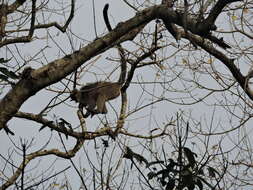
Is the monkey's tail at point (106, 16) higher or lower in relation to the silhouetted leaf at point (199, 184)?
higher

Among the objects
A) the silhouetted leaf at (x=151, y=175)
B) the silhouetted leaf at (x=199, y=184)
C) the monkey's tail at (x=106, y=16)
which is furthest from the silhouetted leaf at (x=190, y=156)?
the monkey's tail at (x=106, y=16)

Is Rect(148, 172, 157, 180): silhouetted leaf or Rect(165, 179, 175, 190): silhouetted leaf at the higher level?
Rect(148, 172, 157, 180): silhouetted leaf

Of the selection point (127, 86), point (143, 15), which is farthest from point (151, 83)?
point (143, 15)

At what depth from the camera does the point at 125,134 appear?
4.27 m

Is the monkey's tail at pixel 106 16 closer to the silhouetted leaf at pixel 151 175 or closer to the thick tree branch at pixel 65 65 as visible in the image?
the thick tree branch at pixel 65 65

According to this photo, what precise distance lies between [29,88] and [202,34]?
109 centimetres

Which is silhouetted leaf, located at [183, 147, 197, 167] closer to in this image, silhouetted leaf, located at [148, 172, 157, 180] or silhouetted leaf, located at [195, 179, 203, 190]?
silhouetted leaf, located at [195, 179, 203, 190]

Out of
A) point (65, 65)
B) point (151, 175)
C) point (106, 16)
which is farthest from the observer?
point (106, 16)

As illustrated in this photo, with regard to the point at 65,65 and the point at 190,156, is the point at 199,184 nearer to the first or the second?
the point at 190,156

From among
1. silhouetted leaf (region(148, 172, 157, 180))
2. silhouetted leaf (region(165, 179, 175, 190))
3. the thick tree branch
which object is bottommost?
silhouetted leaf (region(165, 179, 175, 190))

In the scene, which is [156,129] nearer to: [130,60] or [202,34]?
[130,60]

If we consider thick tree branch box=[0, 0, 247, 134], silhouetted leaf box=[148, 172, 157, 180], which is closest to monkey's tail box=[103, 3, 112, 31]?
thick tree branch box=[0, 0, 247, 134]

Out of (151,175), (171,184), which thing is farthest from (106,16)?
(171,184)

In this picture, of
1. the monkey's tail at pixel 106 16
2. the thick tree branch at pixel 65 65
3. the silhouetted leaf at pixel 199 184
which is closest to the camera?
the silhouetted leaf at pixel 199 184
